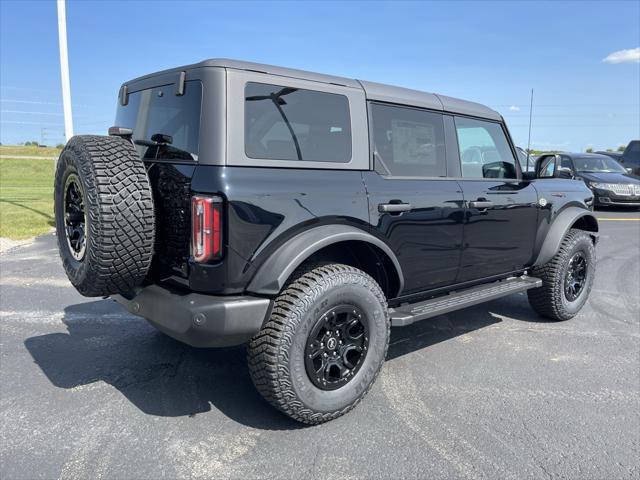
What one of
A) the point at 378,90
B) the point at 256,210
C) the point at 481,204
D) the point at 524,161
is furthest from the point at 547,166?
the point at 524,161

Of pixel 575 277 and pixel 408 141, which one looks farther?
pixel 575 277

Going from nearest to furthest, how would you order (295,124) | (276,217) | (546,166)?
1. (276,217)
2. (295,124)
3. (546,166)

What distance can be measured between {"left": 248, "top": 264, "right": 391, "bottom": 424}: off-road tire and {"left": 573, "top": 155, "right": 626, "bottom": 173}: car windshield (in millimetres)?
13434

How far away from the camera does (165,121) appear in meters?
2.98

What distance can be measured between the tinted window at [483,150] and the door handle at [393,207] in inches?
34.3

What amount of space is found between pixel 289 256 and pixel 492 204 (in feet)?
6.67

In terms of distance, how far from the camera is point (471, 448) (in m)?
2.63

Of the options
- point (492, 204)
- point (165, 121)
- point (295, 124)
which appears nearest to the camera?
point (295, 124)

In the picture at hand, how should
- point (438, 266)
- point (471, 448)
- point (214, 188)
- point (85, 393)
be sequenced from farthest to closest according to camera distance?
point (438, 266) < point (85, 393) < point (471, 448) < point (214, 188)

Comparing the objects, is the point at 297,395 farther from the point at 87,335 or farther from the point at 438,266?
the point at 87,335

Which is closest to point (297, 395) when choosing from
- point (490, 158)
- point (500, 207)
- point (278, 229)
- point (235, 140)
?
point (278, 229)

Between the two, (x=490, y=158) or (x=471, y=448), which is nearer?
(x=471, y=448)

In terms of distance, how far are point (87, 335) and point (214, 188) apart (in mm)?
2493

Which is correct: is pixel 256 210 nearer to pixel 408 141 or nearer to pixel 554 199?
pixel 408 141
